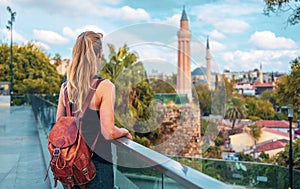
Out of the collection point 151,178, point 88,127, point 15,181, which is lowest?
point 15,181

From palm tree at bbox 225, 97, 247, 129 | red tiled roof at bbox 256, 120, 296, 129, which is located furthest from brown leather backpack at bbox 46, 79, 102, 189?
red tiled roof at bbox 256, 120, 296, 129

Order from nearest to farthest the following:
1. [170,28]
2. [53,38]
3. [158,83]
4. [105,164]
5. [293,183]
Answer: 1. [105,164]
2. [170,28]
3. [293,183]
4. [158,83]
5. [53,38]

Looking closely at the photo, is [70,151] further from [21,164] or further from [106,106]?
[21,164]

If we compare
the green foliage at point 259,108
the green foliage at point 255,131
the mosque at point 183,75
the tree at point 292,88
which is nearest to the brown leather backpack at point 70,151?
the mosque at point 183,75

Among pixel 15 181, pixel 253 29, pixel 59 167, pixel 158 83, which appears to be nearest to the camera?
pixel 59 167

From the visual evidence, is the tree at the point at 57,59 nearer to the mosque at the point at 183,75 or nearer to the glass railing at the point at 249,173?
the mosque at the point at 183,75

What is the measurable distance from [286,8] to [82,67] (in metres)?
5.52

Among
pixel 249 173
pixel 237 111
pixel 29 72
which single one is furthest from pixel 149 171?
pixel 237 111

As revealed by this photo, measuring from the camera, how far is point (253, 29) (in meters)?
46.1

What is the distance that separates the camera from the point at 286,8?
6453mm

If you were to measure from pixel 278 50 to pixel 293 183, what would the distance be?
132 ft

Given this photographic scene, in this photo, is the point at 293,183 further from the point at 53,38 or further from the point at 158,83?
the point at 53,38

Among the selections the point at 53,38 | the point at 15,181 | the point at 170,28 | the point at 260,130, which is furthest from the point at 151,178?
the point at 260,130

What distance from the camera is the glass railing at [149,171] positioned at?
1202mm
